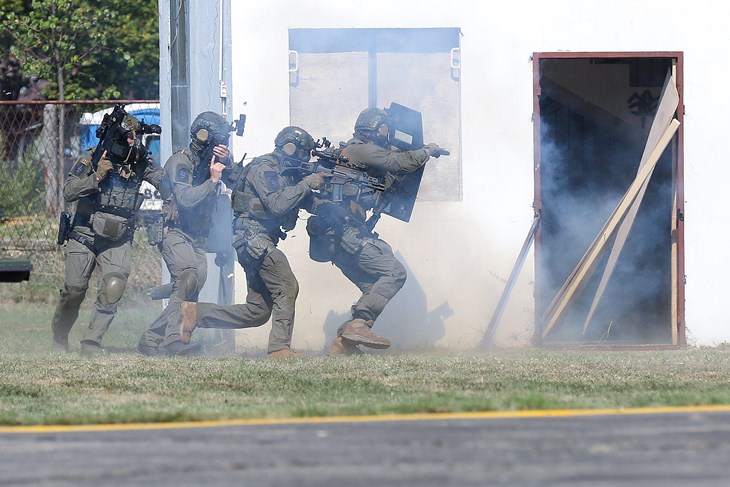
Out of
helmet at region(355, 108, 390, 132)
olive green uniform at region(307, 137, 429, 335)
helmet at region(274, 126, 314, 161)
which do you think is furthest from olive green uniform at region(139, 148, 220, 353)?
helmet at region(355, 108, 390, 132)

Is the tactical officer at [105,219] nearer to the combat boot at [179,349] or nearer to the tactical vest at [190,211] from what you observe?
the tactical vest at [190,211]

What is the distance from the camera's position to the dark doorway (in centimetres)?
1159

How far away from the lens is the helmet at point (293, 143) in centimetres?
1031

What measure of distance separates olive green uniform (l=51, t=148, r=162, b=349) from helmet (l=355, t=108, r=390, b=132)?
1.55m

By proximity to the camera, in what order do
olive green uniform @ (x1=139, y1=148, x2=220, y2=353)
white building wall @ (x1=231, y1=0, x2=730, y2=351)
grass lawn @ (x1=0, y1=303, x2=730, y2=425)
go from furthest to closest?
white building wall @ (x1=231, y1=0, x2=730, y2=351), olive green uniform @ (x1=139, y1=148, x2=220, y2=353), grass lawn @ (x1=0, y1=303, x2=730, y2=425)

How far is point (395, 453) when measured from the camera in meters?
6.07

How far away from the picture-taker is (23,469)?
19.4 feet

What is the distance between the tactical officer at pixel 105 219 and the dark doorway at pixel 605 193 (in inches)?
126

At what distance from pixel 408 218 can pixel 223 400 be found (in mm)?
3111

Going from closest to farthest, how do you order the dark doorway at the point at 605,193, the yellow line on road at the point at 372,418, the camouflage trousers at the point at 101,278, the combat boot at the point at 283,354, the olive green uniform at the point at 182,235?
the yellow line on road at the point at 372,418
the combat boot at the point at 283,354
the olive green uniform at the point at 182,235
the camouflage trousers at the point at 101,278
the dark doorway at the point at 605,193

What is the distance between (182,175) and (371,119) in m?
1.45

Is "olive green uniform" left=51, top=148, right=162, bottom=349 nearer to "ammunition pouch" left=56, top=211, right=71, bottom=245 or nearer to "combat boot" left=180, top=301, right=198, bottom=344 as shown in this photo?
"ammunition pouch" left=56, top=211, right=71, bottom=245

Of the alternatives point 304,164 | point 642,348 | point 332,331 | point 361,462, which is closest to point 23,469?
point 361,462

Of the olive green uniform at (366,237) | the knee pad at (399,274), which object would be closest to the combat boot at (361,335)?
the olive green uniform at (366,237)
